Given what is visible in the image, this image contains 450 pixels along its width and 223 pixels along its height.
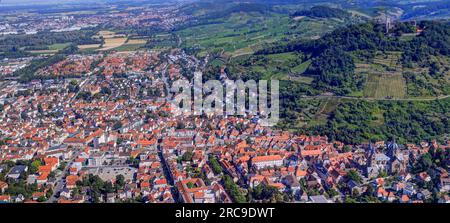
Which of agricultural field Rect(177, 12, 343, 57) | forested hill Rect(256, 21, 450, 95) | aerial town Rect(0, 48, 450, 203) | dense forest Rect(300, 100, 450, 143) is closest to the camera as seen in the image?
aerial town Rect(0, 48, 450, 203)

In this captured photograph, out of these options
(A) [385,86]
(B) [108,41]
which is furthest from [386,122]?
(B) [108,41]

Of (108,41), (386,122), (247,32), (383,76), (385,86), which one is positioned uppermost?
(383,76)

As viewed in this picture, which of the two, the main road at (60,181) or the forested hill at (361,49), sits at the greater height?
the forested hill at (361,49)

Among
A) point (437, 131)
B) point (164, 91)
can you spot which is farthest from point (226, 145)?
point (164, 91)

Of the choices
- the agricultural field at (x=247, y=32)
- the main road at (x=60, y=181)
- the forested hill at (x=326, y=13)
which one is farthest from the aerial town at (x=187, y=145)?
the forested hill at (x=326, y=13)

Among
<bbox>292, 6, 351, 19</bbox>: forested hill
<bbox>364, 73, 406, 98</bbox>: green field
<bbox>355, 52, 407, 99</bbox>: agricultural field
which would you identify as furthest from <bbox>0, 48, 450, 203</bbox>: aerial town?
<bbox>292, 6, 351, 19</bbox>: forested hill

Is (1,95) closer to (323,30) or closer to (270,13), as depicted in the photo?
(323,30)

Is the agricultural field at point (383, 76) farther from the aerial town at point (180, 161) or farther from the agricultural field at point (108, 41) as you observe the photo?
the agricultural field at point (108, 41)

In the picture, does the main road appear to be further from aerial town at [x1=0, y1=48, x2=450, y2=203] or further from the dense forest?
the dense forest

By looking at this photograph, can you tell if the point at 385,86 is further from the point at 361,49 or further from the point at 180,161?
the point at 180,161
